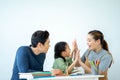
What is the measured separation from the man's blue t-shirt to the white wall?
616mm

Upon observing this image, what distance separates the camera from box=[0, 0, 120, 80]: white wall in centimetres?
254

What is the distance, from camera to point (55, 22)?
103 inches

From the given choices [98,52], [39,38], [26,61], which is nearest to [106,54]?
[98,52]

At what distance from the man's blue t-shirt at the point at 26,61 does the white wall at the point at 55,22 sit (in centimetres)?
62

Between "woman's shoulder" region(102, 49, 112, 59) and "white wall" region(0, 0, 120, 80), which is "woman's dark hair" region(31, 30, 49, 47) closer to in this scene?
"woman's shoulder" region(102, 49, 112, 59)

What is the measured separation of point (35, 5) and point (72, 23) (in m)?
0.47

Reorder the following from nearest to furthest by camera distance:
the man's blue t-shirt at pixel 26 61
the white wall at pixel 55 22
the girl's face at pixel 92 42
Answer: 1. the man's blue t-shirt at pixel 26 61
2. the girl's face at pixel 92 42
3. the white wall at pixel 55 22

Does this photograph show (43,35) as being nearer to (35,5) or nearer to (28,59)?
(28,59)

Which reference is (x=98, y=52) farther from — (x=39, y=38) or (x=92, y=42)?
(x=39, y=38)

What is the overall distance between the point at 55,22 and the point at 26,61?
0.92 meters

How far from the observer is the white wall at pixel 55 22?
100 inches

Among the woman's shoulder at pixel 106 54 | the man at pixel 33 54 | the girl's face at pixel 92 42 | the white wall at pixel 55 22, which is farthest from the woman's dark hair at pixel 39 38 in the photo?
the white wall at pixel 55 22

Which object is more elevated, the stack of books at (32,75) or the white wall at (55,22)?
the white wall at (55,22)

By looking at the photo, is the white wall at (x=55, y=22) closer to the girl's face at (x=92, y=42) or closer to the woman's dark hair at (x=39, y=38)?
the girl's face at (x=92, y=42)
